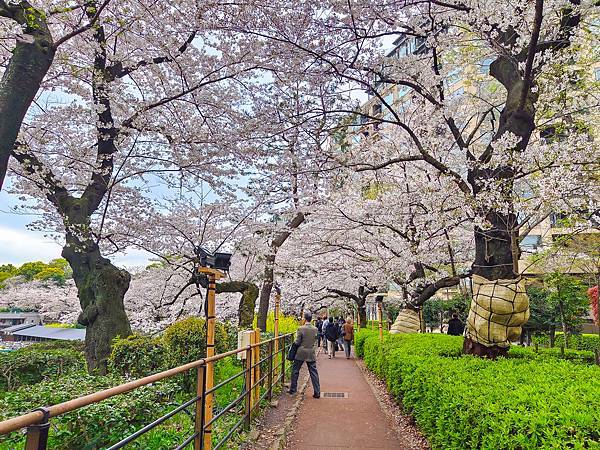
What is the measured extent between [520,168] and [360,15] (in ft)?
10.1

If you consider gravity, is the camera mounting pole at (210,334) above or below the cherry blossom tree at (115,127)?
below

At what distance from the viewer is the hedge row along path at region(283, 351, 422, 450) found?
17.3 ft

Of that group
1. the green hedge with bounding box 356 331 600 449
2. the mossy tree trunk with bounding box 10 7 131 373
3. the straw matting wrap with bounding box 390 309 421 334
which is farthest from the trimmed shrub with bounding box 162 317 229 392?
the straw matting wrap with bounding box 390 309 421 334

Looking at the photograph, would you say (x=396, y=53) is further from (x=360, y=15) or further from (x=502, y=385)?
(x=502, y=385)

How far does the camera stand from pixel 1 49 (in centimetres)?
720

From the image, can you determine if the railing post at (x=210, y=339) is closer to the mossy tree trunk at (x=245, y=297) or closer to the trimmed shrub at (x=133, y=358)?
the trimmed shrub at (x=133, y=358)

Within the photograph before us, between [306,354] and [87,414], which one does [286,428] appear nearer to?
[306,354]

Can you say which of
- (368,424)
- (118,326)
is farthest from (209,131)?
(368,424)

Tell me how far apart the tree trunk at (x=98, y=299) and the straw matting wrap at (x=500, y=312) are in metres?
5.96

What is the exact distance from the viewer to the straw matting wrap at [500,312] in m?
5.80

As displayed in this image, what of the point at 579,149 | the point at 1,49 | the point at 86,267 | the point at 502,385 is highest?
the point at 1,49

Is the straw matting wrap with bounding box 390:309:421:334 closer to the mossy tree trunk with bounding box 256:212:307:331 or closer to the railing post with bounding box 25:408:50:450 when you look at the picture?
the mossy tree trunk with bounding box 256:212:307:331

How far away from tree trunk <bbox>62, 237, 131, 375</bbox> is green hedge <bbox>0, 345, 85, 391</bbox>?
288cm

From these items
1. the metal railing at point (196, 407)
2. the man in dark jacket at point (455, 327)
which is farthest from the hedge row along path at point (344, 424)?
the man in dark jacket at point (455, 327)
